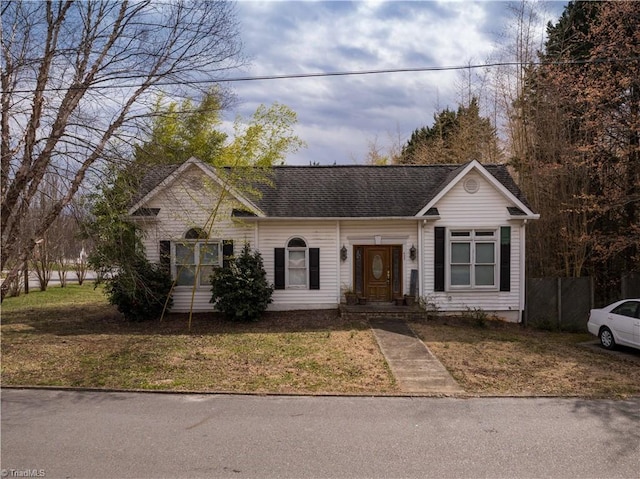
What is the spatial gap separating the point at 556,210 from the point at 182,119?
1404cm

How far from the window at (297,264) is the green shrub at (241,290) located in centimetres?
131

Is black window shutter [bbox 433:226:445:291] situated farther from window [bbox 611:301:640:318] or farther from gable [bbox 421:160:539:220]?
window [bbox 611:301:640:318]

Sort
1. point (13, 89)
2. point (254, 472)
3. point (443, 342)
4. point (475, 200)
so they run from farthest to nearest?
1. point (475, 200)
2. point (443, 342)
3. point (13, 89)
4. point (254, 472)

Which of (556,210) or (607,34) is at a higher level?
(607,34)

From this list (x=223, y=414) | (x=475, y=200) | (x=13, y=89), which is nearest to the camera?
(x=223, y=414)

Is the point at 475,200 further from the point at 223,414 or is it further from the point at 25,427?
the point at 25,427

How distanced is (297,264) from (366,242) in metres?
2.44

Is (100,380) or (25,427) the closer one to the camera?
(25,427)

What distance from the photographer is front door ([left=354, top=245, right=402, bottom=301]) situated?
15.3 meters

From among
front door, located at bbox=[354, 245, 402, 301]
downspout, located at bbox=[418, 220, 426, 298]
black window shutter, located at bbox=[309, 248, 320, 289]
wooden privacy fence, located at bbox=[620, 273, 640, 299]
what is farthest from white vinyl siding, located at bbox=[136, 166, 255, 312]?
wooden privacy fence, located at bbox=[620, 273, 640, 299]

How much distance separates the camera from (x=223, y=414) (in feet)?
21.5

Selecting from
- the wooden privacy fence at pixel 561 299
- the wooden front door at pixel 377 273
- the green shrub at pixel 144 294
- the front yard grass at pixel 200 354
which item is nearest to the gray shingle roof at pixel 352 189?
the wooden front door at pixel 377 273

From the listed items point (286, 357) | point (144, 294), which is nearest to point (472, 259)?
point (286, 357)

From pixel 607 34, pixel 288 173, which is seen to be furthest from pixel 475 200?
pixel 607 34
